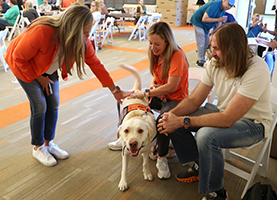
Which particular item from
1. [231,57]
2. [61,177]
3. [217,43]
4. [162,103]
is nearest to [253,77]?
[231,57]

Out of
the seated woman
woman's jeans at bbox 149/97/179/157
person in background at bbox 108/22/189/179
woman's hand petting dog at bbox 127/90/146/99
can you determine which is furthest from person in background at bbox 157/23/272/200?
the seated woman

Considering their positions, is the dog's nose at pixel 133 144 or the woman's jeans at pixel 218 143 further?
the dog's nose at pixel 133 144

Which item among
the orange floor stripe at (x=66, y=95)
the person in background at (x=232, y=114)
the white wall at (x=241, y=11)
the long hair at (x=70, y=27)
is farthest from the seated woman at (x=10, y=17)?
the person in background at (x=232, y=114)

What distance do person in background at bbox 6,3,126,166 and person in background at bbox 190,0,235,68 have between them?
3.56 m

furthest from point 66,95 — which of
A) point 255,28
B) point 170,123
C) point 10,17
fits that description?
point 10,17

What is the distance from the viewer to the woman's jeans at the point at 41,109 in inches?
73.0

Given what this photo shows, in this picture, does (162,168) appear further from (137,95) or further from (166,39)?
(166,39)

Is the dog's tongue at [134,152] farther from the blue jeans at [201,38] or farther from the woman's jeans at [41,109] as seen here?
the blue jeans at [201,38]

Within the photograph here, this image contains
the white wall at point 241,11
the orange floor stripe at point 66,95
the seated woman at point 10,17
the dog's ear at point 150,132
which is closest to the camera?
the dog's ear at point 150,132

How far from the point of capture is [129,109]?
1.89 meters

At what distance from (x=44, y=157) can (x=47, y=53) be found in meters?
0.97

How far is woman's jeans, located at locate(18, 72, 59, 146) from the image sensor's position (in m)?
1.85

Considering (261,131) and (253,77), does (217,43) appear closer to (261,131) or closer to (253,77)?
(253,77)

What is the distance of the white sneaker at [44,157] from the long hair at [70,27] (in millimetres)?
936
